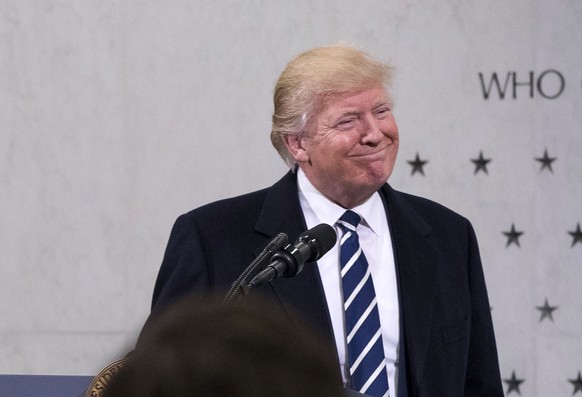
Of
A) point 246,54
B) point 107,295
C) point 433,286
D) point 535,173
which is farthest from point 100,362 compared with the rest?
point 433,286

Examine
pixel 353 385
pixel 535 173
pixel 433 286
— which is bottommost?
pixel 353 385

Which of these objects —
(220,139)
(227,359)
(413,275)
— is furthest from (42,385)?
(227,359)

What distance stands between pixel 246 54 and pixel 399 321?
204 cm

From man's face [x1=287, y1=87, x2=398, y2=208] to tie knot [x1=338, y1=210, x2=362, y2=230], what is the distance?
1.5 inches

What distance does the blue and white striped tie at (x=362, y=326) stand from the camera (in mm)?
2516

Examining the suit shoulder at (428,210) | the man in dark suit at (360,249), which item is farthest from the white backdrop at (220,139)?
the man in dark suit at (360,249)

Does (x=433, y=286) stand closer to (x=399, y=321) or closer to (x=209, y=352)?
(x=399, y=321)

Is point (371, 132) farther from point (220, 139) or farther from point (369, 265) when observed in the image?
point (220, 139)

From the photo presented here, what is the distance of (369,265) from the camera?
2678 millimetres

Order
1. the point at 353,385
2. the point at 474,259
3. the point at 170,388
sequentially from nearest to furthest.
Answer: the point at 170,388 → the point at 353,385 → the point at 474,259

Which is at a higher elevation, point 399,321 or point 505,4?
point 505,4

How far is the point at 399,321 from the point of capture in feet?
8.60

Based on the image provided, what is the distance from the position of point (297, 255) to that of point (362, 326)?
0.52m

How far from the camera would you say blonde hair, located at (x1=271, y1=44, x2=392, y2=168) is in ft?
8.80
